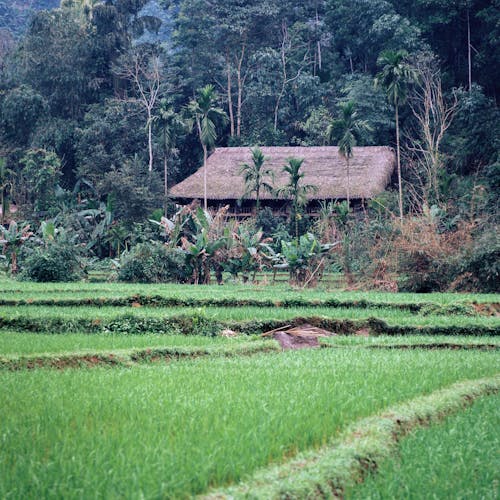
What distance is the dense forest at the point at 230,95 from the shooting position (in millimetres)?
28688

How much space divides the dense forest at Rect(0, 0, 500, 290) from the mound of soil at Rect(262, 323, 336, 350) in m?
16.0

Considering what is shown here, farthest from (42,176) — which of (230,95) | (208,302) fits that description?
(208,302)

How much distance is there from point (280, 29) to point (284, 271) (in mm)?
16945

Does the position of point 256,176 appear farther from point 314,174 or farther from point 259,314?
point 259,314

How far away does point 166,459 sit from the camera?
362 centimetres

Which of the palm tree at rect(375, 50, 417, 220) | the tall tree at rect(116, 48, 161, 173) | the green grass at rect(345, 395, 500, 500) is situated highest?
the tall tree at rect(116, 48, 161, 173)

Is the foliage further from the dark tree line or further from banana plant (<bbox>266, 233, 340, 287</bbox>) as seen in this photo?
banana plant (<bbox>266, 233, 340, 287</bbox>)

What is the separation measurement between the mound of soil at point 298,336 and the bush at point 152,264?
8289mm

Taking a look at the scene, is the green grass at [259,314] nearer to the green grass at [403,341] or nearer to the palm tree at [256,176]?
the green grass at [403,341]

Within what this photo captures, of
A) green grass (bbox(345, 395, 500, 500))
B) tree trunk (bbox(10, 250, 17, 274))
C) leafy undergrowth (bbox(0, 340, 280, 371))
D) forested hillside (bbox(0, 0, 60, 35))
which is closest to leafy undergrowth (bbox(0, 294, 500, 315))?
leafy undergrowth (bbox(0, 340, 280, 371))

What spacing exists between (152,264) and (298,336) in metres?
9.08

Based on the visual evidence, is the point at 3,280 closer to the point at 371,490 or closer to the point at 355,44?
the point at 371,490

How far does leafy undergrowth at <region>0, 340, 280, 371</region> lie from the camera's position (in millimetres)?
6871

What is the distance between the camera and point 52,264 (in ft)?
59.3
